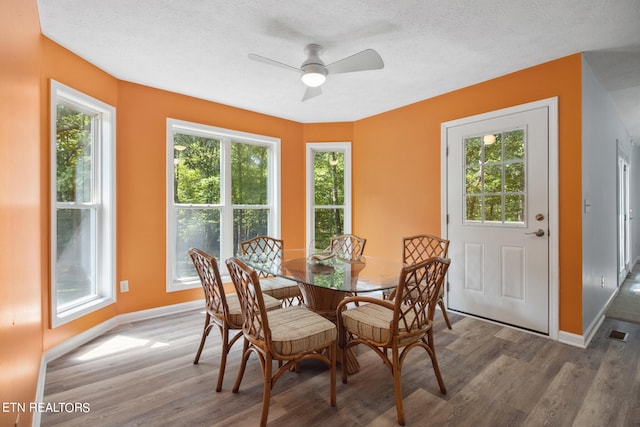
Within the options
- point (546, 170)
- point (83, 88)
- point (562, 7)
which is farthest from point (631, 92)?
point (83, 88)

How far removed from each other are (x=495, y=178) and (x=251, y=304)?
274 cm

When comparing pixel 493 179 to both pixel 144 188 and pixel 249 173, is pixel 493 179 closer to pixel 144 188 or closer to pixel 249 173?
pixel 249 173

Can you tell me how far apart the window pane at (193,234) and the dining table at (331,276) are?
4.07 feet

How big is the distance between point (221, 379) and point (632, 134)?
7204 millimetres

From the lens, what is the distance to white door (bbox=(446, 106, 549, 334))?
2.80 metres

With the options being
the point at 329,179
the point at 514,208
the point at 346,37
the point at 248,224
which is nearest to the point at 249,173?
the point at 248,224

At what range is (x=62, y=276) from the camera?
2639 millimetres

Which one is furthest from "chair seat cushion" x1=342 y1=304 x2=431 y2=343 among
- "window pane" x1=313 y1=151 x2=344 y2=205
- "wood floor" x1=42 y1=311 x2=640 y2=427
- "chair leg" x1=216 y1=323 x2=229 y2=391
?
"window pane" x1=313 y1=151 x2=344 y2=205

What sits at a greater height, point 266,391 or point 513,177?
point 513,177

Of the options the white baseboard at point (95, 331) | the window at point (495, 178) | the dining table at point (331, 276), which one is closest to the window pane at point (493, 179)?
the window at point (495, 178)

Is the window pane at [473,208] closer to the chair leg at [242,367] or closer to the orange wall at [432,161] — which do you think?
the orange wall at [432,161]

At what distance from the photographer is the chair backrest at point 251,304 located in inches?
62.8

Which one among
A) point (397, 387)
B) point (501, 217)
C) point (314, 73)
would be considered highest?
point (314, 73)

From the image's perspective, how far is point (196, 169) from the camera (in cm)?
371
